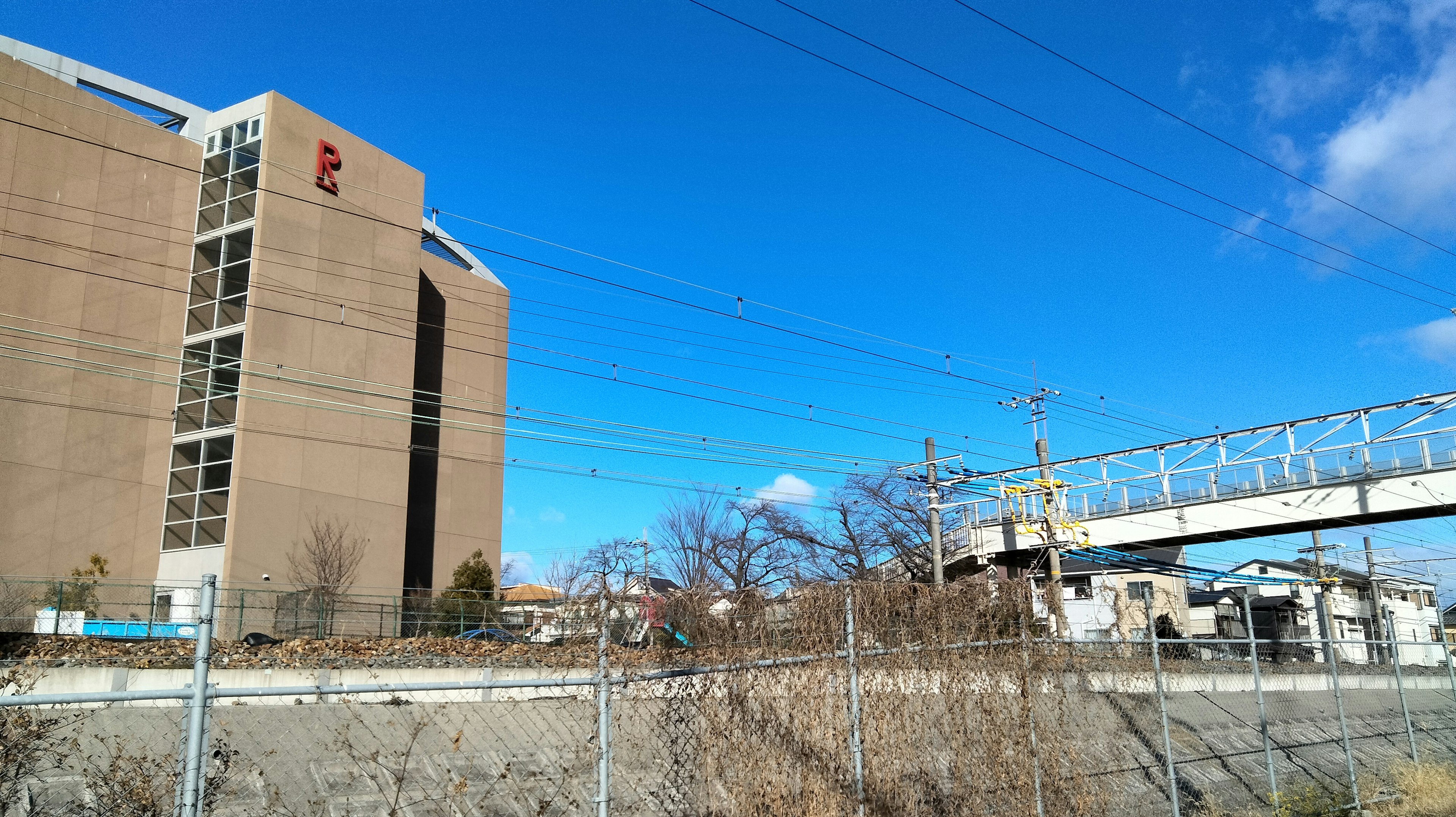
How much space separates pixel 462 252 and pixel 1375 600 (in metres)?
45.6

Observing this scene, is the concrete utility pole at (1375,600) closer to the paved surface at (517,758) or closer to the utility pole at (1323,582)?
the utility pole at (1323,582)

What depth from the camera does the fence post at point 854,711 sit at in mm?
7172

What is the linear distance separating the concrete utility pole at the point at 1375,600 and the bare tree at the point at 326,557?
3732 centimetres

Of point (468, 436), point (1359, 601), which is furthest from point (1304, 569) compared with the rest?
point (468, 436)

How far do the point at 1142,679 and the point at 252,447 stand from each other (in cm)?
3471

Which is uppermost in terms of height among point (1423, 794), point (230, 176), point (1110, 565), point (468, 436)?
point (230, 176)

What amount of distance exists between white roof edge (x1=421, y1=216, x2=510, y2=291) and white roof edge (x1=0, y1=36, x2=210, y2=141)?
10250 mm

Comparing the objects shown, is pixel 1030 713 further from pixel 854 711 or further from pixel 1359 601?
pixel 1359 601

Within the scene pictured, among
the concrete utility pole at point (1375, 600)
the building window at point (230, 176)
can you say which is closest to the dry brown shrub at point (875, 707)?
the concrete utility pole at point (1375, 600)

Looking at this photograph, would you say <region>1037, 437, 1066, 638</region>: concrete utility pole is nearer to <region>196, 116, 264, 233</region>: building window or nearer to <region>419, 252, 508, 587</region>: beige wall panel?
<region>419, 252, 508, 587</region>: beige wall panel

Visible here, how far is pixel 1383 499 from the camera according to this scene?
1169 inches

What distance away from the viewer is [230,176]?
39.7 metres

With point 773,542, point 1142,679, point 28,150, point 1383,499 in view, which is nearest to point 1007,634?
point 1142,679

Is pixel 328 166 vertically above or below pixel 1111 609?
above
